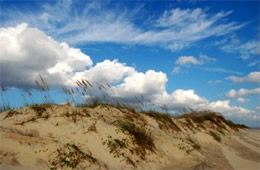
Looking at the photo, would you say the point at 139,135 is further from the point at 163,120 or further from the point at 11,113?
the point at 11,113

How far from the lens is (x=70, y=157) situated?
7.86m

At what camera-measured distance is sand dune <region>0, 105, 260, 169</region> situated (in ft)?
25.4

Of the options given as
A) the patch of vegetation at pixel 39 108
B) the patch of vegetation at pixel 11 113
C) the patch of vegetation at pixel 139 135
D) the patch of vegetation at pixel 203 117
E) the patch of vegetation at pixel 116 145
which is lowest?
the patch of vegetation at pixel 116 145

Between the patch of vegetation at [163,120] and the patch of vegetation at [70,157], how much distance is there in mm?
5118

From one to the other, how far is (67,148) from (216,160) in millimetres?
6044

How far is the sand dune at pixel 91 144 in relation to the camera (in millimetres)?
7754

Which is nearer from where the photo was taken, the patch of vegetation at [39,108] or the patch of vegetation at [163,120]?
the patch of vegetation at [39,108]

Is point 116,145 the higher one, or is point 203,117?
point 203,117

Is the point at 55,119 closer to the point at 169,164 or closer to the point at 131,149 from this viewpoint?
the point at 131,149

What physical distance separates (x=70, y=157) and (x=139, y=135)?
2.87 metres

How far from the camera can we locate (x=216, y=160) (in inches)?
444

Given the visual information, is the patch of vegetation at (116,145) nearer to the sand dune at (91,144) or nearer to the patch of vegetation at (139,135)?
the sand dune at (91,144)

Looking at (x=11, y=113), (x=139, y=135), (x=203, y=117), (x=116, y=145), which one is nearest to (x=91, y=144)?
(x=116, y=145)

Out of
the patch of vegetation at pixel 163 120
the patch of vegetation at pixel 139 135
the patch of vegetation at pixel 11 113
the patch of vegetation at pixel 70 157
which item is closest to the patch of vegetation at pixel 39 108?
the patch of vegetation at pixel 11 113
